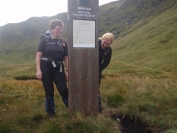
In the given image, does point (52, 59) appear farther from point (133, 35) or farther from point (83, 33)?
point (133, 35)

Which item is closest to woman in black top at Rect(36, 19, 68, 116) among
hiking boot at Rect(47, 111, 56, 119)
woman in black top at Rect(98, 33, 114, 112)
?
hiking boot at Rect(47, 111, 56, 119)

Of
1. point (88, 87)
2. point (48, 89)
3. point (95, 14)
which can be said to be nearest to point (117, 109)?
point (88, 87)

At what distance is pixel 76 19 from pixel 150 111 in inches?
131

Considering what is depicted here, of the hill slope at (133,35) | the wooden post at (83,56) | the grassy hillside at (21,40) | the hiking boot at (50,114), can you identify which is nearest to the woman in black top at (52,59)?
the wooden post at (83,56)

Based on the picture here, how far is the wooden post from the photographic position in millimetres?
5016

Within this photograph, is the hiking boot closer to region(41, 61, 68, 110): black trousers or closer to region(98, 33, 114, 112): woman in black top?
region(41, 61, 68, 110): black trousers

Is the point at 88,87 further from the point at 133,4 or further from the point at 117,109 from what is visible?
the point at 133,4

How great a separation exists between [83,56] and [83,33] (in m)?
0.55

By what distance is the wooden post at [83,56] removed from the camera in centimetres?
502

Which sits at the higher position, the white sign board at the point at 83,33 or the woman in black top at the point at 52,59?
the white sign board at the point at 83,33

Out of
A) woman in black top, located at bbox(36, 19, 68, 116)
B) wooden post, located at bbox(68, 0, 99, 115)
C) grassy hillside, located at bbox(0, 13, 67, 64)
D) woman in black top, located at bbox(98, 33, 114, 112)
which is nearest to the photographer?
wooden post, located at bbox(68, 0, 99, 115)

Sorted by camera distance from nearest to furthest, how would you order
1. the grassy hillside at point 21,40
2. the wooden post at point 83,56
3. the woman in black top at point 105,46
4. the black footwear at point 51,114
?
the wooden post at point 83,56
the black footwear at point 51,114
the woman in black top at point 105,46
the grassy hillside at point 21,40

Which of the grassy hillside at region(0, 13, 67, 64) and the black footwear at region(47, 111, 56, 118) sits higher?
the grassy hillside at region(0, 13, 67, 64)

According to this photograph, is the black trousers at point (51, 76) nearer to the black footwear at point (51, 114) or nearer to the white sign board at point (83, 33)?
the black footwear at point (51, 114)
